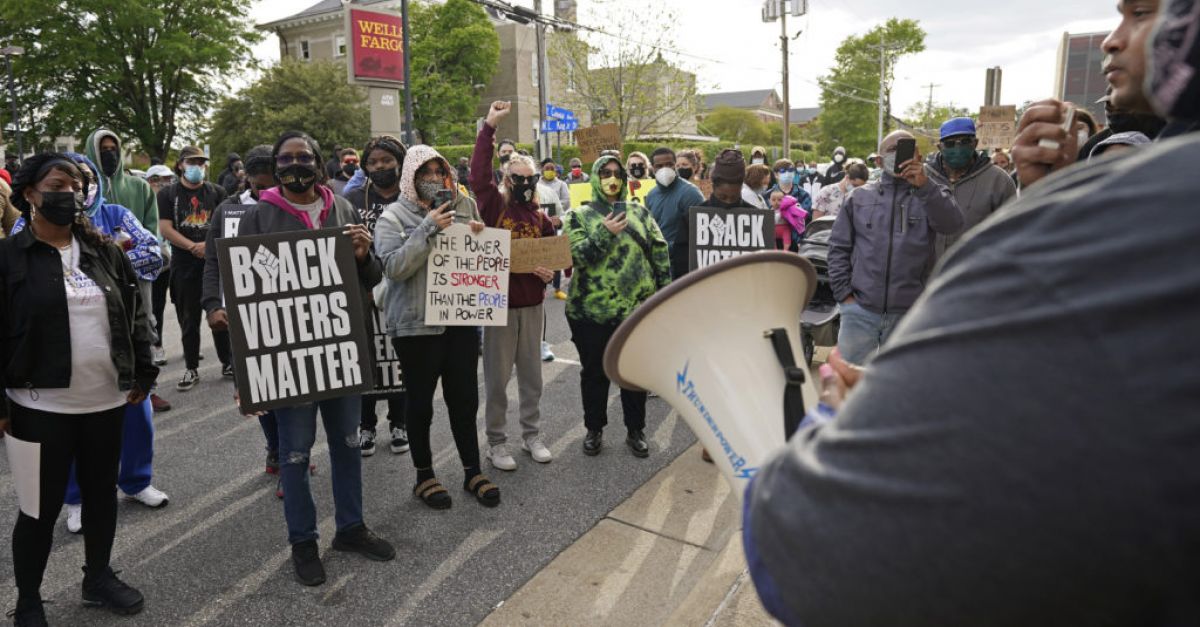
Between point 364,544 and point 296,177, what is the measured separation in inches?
73.1

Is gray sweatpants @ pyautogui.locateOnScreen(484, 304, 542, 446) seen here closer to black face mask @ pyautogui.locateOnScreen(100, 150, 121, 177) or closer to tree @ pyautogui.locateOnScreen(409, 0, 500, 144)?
black face mask @ pyautogui.locateOnScreen(100, 150, 121, 177)

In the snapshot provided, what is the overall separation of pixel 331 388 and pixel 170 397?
3.64 metres

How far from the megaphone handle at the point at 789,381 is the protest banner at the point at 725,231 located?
3.73m

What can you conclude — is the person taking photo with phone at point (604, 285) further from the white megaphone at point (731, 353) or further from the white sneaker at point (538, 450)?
the white megaphone at point (731, 353)

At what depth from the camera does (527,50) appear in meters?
52.8

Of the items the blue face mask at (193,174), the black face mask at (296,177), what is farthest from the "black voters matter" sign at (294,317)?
the blue face mask at (193,174)

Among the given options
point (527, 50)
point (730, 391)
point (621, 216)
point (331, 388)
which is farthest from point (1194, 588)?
point (527, 50)

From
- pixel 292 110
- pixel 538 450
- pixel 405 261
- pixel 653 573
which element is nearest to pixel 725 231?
pixel 538 450

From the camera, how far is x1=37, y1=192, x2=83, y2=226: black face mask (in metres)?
3.09

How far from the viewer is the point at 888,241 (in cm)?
439

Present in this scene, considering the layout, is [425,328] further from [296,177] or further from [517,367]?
[296,177]

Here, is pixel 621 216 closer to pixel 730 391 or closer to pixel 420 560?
pixel 420 560

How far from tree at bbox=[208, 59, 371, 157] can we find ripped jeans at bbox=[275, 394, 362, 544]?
115ft

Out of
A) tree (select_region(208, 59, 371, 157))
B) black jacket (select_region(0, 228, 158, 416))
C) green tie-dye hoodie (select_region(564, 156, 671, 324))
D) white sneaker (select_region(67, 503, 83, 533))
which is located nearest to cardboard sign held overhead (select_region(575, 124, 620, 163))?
green tie-dye hoodie (select_region(564, 156, 671, 324))
